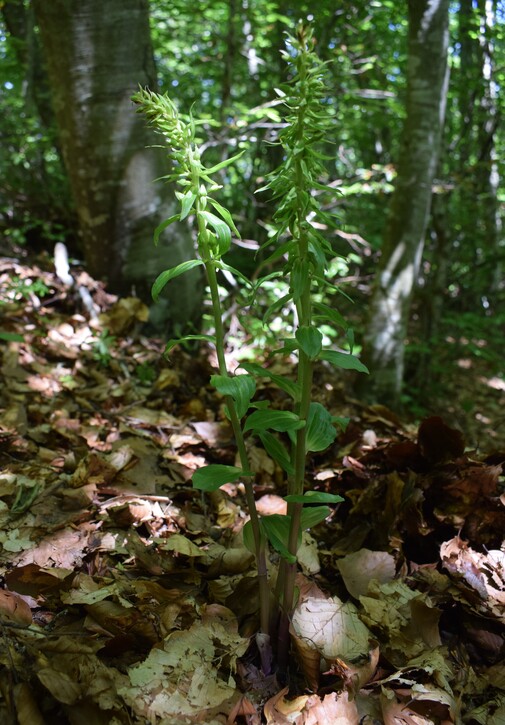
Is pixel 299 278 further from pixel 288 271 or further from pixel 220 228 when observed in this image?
pixel 220 228

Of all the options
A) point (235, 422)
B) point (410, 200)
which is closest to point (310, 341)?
point (235, 422)

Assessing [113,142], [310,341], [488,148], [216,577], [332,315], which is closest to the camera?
[310,341]

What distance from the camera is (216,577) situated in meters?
1.69

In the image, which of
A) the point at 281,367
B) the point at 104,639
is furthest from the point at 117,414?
the point at 104,639

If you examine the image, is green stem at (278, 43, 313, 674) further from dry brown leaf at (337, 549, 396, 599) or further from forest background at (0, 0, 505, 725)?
dry brown leaf at (337, 549, 396, 599)

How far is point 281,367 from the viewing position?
10.3ft

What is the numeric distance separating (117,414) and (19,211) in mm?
2944

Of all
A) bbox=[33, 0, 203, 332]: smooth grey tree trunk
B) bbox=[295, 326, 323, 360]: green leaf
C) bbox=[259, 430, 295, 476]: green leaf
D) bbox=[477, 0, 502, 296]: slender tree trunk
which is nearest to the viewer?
bbox=[295, 326, 323, 360]: green leaf

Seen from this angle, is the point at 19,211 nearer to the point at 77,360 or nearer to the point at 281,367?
the point at 77,360

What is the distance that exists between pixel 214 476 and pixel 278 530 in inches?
9.4

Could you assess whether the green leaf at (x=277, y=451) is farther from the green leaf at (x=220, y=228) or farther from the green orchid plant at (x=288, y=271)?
the green leaf at (x=220, y=228)

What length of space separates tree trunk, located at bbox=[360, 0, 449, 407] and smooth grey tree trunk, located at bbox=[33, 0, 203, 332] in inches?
73.3

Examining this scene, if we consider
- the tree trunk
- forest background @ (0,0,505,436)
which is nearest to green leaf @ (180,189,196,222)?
forest background @ (0,0,505,436)

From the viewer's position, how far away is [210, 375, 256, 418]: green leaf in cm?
125
